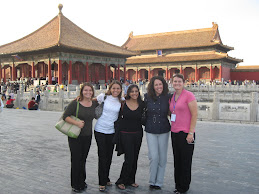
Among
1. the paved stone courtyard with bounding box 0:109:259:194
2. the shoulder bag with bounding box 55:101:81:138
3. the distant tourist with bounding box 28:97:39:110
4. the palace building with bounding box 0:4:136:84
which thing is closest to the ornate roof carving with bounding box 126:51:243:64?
the palace building with bounding box 0:4:136:84

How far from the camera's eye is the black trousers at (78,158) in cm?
395

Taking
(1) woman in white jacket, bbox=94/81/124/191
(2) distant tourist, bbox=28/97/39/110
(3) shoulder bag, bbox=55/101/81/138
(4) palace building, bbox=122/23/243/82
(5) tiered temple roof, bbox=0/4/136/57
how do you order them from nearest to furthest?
(3) shoulder bag, bbox=55/101/81/138 < (1) woman in white jacket, bbox=94/81/124/191 < (2) distant tourist, bbox=28/97/39/110 < (5) tiered temple roof, bbox=0/4/136/57 < (4) palace building, bbox=122/23/243/82

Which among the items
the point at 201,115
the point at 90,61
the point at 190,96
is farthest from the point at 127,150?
the point at 90,61

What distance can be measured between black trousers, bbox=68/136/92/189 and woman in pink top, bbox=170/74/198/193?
1.25 m

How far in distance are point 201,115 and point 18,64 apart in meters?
23.9

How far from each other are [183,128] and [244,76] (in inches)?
1639

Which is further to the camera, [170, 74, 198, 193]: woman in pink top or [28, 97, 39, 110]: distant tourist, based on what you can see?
[28, 97, 39, 110]: distant tourist

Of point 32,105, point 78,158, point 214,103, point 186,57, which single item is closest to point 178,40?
point 186,57

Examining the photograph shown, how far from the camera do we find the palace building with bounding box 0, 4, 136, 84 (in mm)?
26750

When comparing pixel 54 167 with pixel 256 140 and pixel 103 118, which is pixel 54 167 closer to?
pixel 103 118

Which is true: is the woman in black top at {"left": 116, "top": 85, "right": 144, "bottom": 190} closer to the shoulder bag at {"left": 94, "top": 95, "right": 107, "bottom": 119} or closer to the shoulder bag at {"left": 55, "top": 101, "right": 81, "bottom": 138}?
the shoulder bag at {"left": 94, "top": 95, "right": 107, "bottom": 119}

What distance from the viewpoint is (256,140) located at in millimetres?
7469

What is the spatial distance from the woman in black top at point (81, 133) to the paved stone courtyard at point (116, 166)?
0.21 m

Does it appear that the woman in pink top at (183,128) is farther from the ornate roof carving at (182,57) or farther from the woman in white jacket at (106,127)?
the ornate roof carving at (182,57)
